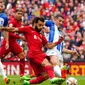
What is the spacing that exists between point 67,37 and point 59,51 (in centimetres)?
846

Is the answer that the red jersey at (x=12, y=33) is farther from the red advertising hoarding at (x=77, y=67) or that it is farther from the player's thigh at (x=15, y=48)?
the red advertising hoarding at (x=77, y=67)

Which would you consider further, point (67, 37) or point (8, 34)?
point (67, 37)

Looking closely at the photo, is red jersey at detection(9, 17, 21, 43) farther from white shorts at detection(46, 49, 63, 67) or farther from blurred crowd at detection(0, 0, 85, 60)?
blurred crowd at detection(0, 0, 85, 60)

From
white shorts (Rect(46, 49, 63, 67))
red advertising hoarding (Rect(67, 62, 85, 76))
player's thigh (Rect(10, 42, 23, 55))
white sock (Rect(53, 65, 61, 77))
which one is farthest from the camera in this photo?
red advertising hoarding (Rect(67, 62, 85, 76))

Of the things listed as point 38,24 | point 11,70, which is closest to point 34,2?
point 11,70

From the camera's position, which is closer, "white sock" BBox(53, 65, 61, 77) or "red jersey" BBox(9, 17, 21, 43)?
"white sock" BBox(53, 65, 61, 77)

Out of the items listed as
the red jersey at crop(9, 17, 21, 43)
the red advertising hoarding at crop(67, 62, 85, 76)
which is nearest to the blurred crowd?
the red advertising hoarding at crop(67, 62, 85, 76)

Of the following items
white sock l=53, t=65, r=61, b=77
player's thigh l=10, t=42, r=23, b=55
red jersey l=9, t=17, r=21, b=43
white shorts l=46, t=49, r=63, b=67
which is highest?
red jersey l=9, t=17, r=21, b=43

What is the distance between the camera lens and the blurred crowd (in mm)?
24553

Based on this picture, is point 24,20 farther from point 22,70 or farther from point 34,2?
point 22,70

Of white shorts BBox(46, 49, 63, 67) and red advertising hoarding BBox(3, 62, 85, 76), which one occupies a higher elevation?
white shorts BBox(46, 49, 63, 67)

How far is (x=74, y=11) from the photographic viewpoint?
26.8 metres

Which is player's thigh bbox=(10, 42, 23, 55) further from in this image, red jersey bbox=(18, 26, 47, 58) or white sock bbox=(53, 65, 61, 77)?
red jersey bbox=(18, 26, 47, 58)

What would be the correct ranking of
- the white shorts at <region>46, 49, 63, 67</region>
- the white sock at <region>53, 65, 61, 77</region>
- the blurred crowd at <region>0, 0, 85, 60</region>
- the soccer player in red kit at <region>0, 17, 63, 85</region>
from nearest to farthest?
the soccer player in red kit at <region>0, 17, 63, 85</region> < the white sock at <region>53, 65, 61, 77</region> < the white shorts at <region>46, 49, 63, 67</region> < the blurred crowd at <region>0, 0, 85, 60</region>
